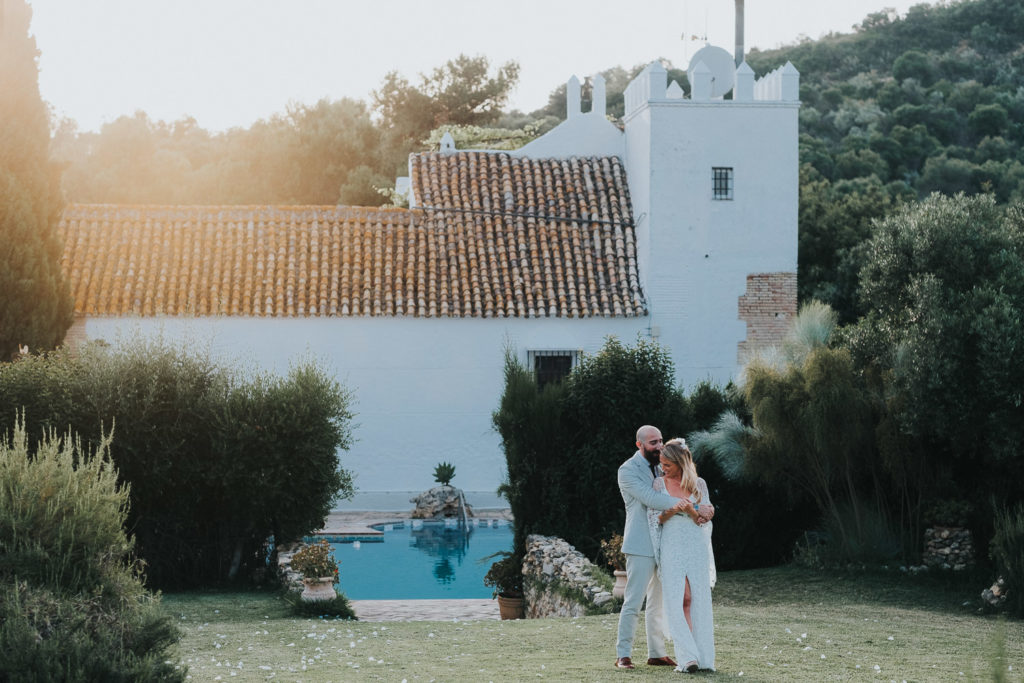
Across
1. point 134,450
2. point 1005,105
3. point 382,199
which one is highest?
point 1005,105

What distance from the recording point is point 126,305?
20.6 metres

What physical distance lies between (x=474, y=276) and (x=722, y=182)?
5069 millimetres

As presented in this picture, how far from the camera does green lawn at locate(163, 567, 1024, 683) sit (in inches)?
302

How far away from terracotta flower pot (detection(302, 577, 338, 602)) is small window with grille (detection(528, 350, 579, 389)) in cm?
1056

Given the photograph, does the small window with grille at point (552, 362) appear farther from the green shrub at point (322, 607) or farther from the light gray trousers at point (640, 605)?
the light gray trousers at point (640, 605)

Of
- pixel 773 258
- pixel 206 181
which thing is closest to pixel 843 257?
pixel 773 258

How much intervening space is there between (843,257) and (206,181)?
26909 mm

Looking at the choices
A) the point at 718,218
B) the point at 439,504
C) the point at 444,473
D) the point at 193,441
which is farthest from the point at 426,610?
the point at 718,218

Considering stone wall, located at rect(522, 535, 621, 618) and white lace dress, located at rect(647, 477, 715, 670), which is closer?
white lace dress, located at rect(647, 477, 715, 670)

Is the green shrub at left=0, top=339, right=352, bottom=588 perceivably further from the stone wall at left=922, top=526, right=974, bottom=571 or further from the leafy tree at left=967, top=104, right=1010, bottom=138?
the leafy tree at left=967, top=104, right=1010, bottom=138

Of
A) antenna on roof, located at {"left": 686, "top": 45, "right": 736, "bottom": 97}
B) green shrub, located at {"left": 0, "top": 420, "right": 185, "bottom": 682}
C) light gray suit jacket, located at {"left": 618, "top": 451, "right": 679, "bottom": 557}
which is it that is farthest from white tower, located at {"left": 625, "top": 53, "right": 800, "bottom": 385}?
green shrub, located at {"left": 0, "top": 420, "right": 185, "bottom": 682}

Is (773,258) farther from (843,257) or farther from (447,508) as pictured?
(447,508)

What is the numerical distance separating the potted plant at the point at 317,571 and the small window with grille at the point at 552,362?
10.3 metres

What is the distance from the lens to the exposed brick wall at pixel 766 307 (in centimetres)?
2220
